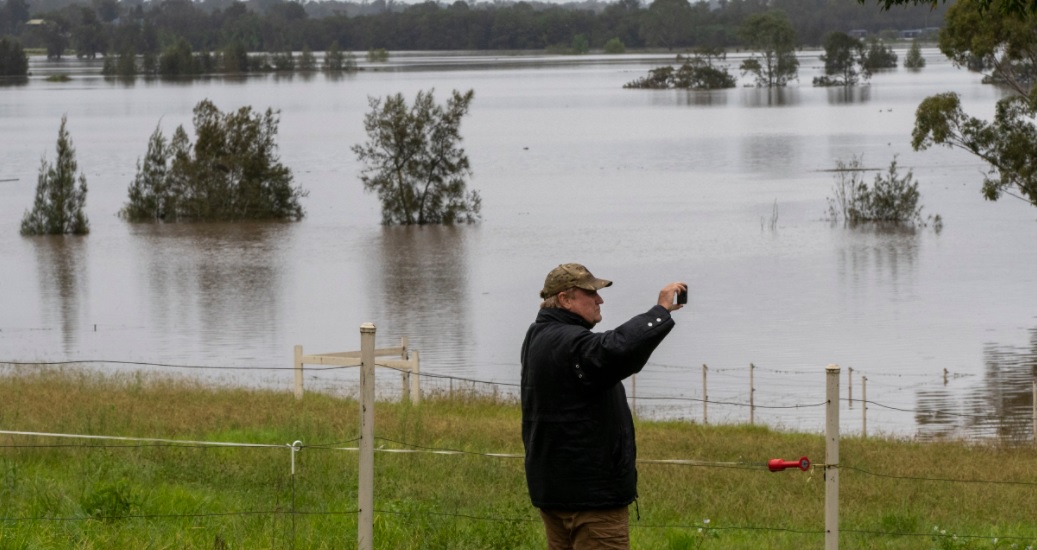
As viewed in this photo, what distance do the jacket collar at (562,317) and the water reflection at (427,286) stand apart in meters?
27.3

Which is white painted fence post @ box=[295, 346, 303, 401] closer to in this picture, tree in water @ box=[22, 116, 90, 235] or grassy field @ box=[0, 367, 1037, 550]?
grassy field @ box=[0, 367, 1037, 550]

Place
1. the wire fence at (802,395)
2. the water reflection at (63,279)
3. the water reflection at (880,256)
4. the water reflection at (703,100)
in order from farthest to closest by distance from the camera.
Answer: the water reflection at (703,100) → the water reflection at (880,256) → the water reflection at (63,279) → the wire fence at (802,395)

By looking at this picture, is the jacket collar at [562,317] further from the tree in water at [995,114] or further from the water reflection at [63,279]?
the tree in water at [995,114]

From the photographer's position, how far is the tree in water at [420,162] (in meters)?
72.2

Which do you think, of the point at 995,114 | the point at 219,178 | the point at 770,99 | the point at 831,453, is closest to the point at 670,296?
the point at 831,453

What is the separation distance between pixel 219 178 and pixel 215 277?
74.8ft

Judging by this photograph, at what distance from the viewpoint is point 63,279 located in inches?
2191

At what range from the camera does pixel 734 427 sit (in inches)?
803

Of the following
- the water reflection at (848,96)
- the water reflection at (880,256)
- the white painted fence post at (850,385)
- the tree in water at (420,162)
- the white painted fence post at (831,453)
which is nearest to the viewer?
the white painted fence post at (831,453)

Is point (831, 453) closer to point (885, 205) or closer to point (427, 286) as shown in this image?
point (427, 286)

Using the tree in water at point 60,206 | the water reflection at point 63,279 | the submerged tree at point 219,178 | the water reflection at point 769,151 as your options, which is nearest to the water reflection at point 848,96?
the water reflection at point 769,151

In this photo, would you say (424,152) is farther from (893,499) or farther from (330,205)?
(893,499)

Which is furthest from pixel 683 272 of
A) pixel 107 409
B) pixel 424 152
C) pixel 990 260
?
pixel 107 409

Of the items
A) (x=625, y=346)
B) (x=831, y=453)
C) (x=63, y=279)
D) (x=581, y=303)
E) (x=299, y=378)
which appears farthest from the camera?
(x=63, y=279)
